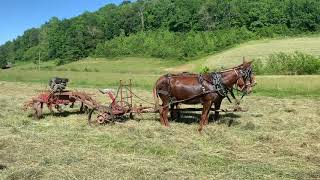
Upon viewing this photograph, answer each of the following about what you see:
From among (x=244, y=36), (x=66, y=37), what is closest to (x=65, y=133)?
(x=244, y=36)

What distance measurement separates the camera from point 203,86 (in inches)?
589

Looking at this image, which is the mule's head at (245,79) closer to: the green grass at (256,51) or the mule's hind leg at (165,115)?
the mule's hind leg at (165,115)

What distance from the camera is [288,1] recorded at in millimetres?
97812

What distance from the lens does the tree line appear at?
88188mm

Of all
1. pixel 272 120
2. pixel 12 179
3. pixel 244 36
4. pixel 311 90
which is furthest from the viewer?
pixel 244 36

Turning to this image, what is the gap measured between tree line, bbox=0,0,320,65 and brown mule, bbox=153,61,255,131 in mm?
65623

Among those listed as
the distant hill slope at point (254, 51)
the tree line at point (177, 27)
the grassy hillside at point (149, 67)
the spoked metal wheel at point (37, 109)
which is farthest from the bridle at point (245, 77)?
the tree line at point (177, 27)

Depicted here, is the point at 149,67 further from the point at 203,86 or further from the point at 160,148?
the point at 160,148

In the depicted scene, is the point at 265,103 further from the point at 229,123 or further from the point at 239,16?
the point at 239,16

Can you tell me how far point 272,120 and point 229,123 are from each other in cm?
204

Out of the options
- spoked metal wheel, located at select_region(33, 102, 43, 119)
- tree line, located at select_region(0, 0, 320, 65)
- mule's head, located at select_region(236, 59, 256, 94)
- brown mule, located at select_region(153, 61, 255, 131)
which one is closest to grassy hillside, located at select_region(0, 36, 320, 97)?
tree line, located at select_region(0, 0, 320, 65)

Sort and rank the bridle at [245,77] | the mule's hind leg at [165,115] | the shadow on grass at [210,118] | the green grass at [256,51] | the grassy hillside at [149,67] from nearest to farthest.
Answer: the bridle at [245,77] < the mule's hind leg at [165,115] < the shadow on grass at [210,118] < the grassy hillside at [149,67] < the green grass at [256,51]

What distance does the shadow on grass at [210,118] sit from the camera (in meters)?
15.9

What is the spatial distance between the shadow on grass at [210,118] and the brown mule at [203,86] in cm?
83
